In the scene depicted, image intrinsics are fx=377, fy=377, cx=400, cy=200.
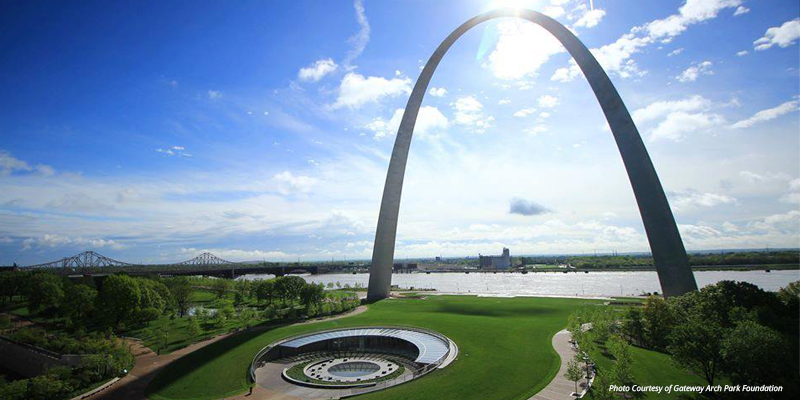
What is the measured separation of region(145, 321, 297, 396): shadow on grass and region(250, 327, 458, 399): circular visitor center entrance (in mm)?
1895

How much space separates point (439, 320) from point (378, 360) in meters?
9.21

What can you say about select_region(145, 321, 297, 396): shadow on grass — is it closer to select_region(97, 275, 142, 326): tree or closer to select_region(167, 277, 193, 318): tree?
select_region(97, 275, 142, 326): tree

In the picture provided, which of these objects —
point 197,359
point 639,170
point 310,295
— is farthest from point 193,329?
point 639,170

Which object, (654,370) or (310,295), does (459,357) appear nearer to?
(654,370)

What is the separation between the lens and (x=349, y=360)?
→ 27672 mm

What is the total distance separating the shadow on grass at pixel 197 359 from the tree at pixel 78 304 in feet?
80.3

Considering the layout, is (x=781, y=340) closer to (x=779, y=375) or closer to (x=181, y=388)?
(x=779, y=375)

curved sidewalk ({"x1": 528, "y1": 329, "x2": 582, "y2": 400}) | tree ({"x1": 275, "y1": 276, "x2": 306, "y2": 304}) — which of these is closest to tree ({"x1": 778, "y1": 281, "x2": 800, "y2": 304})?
curved sidewalk ({"x1": 528, "y1": 329, "x2": 582, "y2": 400})

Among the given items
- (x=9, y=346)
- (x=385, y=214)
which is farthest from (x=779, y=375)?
(x=9, y=346)

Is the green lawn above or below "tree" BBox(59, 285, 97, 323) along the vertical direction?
below

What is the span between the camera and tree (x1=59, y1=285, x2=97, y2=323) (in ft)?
147

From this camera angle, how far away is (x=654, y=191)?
26.3 m

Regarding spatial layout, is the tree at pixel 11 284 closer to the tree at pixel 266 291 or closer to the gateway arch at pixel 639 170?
the tree at pixel 266 291

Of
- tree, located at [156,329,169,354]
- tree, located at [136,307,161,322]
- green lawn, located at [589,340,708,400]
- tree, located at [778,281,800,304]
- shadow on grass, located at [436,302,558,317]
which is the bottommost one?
tree, located at [156,329,169,354]
